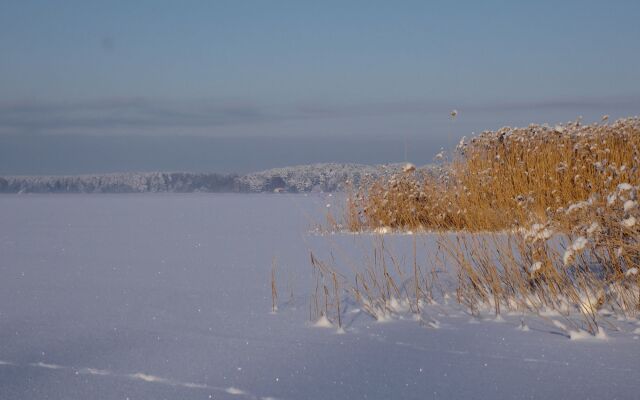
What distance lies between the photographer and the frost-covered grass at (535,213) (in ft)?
9.78

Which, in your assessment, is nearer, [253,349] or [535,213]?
[253,349]

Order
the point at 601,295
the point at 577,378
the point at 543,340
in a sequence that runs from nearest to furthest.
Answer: the point at 577,378 → the point at 543,340 → the point at 601,295

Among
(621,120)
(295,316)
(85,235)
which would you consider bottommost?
(85,235)

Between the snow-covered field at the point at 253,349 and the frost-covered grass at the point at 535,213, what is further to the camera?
the frost-covered grass at the point at 535,213

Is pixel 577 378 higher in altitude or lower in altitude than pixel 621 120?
lower

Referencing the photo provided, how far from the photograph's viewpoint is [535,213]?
3.57m

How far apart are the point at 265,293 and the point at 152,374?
1.44 m

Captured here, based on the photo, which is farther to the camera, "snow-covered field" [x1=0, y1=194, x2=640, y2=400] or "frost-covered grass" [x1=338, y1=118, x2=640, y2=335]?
"frost-covered grass" [x1=338, y1=118, x2=640, y2=335]

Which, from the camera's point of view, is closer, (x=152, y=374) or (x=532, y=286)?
(x=152, y=374)

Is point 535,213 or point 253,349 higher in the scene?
point 535,213

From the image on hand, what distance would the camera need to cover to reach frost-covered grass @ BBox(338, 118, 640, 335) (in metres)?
2.98

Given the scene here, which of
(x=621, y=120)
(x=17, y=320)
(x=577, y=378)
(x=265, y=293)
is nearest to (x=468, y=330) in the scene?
(x=577, y=378)

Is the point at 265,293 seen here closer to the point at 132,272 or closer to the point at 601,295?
the point at 132,272

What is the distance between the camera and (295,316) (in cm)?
297
